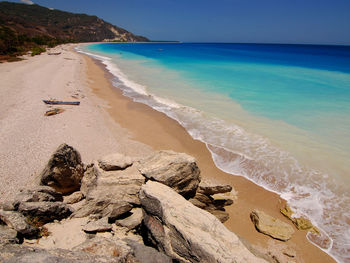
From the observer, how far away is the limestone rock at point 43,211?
451cm

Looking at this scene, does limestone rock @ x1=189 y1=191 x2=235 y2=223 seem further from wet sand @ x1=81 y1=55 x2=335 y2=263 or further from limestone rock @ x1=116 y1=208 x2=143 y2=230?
limestone rock @ x1=116 y1=208 x2=143 y2=230

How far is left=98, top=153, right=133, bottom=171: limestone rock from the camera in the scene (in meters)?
6.27

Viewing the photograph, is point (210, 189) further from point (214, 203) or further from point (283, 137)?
point (283, 137)

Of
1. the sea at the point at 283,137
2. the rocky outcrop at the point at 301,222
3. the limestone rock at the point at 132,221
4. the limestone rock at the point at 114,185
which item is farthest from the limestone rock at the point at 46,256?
the sea at the point at 283,137

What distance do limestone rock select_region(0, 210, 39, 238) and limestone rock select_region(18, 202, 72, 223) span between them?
1.18 ft

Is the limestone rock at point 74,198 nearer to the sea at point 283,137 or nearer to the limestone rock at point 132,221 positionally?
the limestone rock at point 132,221

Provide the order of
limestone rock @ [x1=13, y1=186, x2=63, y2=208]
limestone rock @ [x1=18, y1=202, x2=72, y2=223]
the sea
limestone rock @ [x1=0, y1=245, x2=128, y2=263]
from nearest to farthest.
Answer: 1. limestone rock @ [x1=0, y1=245, x2=128, y2=263]
2. limestone rock @ [x1=18, y1=202, x2=72, y2=223]
3. limestone rock @ [x1=13, y1=186, x2=63, y2=208]
4. the sea

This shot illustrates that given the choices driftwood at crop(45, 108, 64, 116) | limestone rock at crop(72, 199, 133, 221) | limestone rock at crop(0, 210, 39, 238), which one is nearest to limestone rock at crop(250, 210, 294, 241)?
limestone rock at crop(72, 199, 133, 221)

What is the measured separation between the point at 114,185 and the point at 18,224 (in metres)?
2.29

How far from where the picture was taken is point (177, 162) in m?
5.88

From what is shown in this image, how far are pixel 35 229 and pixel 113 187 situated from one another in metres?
2.01

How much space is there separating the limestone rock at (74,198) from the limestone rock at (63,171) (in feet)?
0.99

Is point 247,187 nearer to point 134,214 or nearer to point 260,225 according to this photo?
point 260,225

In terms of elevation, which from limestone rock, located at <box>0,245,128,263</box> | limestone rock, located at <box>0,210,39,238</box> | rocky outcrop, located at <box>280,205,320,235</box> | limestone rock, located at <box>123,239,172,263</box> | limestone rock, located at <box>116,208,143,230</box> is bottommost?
rocky outcrop, located at <box>280,205,320,235</box>
